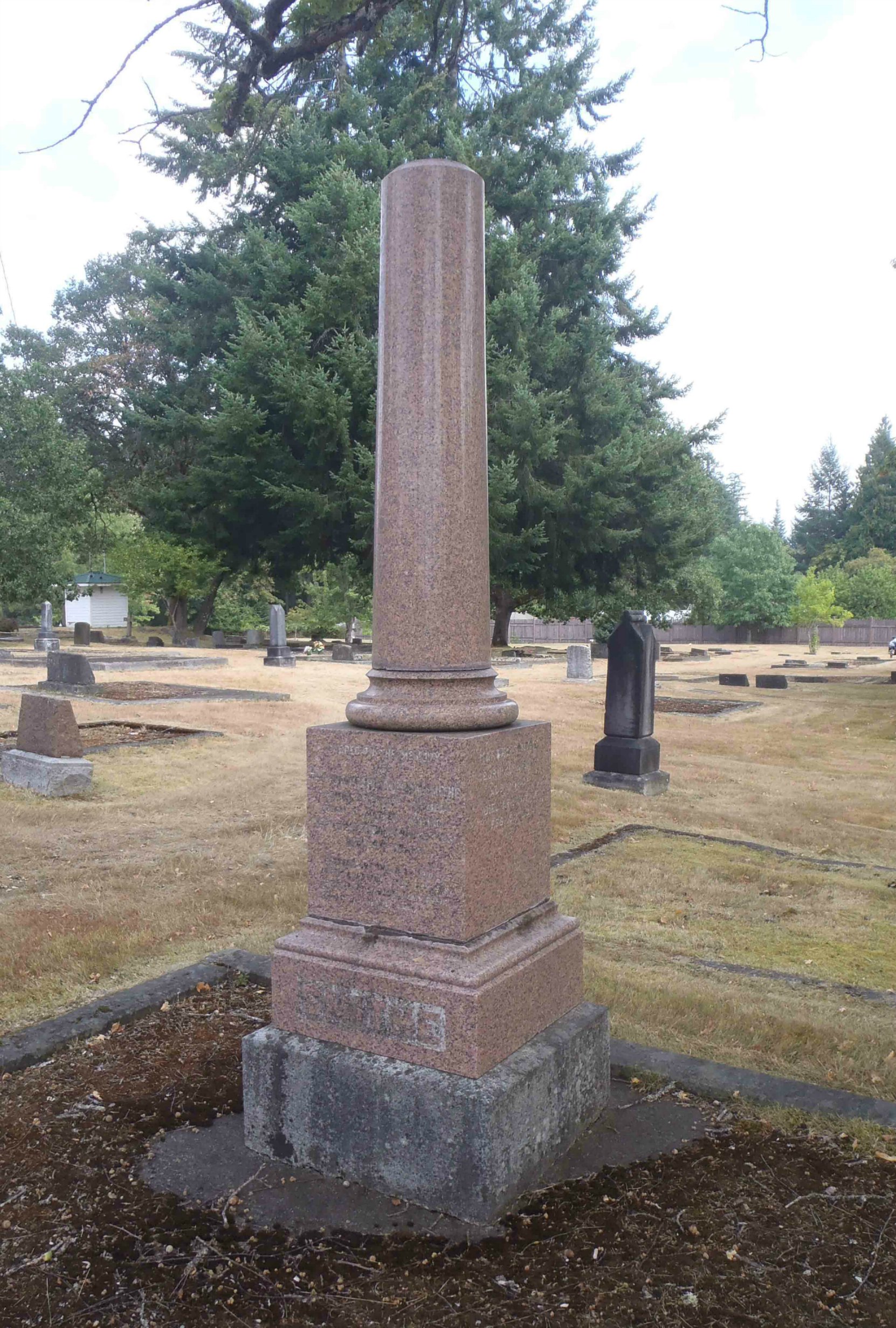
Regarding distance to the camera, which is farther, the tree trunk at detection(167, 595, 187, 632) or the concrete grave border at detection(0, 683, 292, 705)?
the tree trunk at detection(167, 595, 187, 632)

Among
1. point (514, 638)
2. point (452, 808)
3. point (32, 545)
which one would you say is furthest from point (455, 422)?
point (514, 638)

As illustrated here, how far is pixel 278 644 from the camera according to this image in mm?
26422

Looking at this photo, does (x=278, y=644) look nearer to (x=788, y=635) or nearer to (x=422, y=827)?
(x=422, y=827)

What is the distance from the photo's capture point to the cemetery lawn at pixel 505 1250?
2271 millimetres

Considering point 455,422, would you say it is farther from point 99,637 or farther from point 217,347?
point 99,637

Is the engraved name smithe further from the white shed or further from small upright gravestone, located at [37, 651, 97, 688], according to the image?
the white shed

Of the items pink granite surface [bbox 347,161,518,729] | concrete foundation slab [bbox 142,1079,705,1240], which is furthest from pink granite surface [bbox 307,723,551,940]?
concrete foundation slab [bbox 142,1079,705,1240]

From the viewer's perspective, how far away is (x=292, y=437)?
1227 cm

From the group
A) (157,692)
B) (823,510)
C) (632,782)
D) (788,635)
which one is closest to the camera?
(632,782)

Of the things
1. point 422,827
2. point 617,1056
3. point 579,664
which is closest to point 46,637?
point 579,664

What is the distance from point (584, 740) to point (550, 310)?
27.3 ft

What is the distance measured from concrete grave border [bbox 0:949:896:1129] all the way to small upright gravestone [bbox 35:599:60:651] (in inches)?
1095

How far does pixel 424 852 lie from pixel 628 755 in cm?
754

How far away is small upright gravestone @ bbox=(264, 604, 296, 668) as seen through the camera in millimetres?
26312
